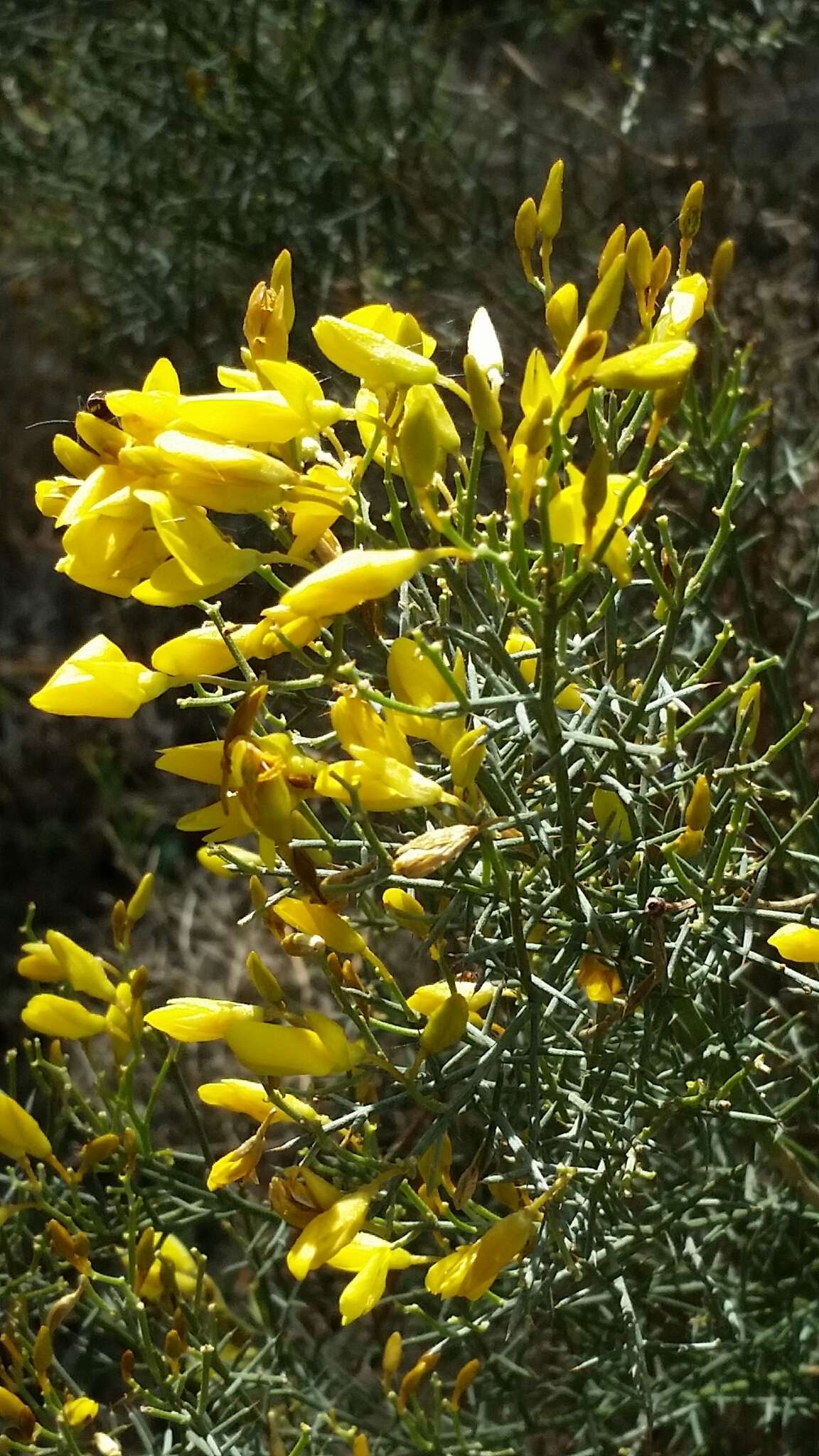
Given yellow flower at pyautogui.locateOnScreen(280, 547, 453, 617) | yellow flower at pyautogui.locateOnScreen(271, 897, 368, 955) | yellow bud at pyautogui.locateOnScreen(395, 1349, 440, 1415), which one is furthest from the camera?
yellow bud at pyautogui.locateOnScreen(395, 1349, 440, 1415)

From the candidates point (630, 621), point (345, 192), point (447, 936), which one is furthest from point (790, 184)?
point (447, 936)

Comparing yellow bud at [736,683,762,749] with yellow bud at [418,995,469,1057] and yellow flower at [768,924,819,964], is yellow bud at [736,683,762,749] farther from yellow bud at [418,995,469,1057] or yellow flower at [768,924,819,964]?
yellow bud at [418,995,469,1057]

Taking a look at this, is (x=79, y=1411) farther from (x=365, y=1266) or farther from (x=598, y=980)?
(x=598, y=980)

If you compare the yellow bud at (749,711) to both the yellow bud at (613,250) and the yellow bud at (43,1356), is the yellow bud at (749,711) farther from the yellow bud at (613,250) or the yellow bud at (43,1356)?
the yellow bud at (43,1356)

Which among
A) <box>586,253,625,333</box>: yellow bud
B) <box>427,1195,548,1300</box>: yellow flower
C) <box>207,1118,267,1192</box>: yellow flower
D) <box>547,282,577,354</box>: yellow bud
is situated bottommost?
<box>427,1195,548,1300</box>: yellow flower

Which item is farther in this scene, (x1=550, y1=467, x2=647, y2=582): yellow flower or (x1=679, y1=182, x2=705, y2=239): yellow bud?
(x1=679, y1=182, x2=705, y2=239): yellow bud

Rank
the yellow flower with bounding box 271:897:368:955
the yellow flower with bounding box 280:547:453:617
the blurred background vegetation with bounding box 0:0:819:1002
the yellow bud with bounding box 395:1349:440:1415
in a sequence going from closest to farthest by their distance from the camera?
the yellow flower with bounding box 280:547:453:617
the yellow flower with bounding box 271:897:368:955
the yellow bud with bounding box 395:1349:440:1415
the blurred background vegetation with bounding box 0:0:819:1002

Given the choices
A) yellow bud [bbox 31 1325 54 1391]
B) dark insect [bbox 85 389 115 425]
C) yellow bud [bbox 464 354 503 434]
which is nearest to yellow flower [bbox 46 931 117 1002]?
yellow bud [bbox 31 1325 54 1391]

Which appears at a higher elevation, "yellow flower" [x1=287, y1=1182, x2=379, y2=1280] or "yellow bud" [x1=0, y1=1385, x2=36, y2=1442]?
"yellow flower" [x1=287, y1=1182, x2=379, y2=1280]

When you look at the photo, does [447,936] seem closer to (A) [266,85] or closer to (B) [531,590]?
(B) [531,590]
